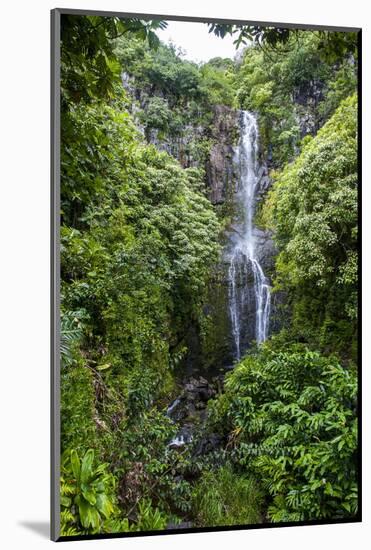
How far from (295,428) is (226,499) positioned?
0.58m

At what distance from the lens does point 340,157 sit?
16.4ft

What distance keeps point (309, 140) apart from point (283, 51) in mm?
549

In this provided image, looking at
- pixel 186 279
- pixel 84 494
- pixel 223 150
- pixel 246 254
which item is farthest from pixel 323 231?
pixel 84 494

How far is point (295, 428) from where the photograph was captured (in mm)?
4828

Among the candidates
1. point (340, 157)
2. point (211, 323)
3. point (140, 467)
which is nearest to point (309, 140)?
point (340, 157)

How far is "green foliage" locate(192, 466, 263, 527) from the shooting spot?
4.65 m

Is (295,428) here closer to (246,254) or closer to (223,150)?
(246,254)

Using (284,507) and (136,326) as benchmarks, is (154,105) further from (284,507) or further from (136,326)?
(284,507)

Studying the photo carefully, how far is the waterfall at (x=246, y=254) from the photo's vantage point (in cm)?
480

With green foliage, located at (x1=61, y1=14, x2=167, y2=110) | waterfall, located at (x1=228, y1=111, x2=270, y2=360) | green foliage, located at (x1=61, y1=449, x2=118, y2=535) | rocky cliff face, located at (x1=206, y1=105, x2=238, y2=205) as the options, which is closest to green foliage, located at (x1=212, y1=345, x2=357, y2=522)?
waterfall, located at (x1=228, y1=111, x2=270, y2=360)

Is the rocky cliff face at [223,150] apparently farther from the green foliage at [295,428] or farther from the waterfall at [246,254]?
the green foliage at [295,428]

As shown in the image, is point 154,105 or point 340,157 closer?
point 154,105

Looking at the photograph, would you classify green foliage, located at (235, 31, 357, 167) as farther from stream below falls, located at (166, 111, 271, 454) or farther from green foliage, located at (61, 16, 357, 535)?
stream below falls, located at (166, 111, 271, 454)

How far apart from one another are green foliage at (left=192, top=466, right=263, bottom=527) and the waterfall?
701 millimetres
